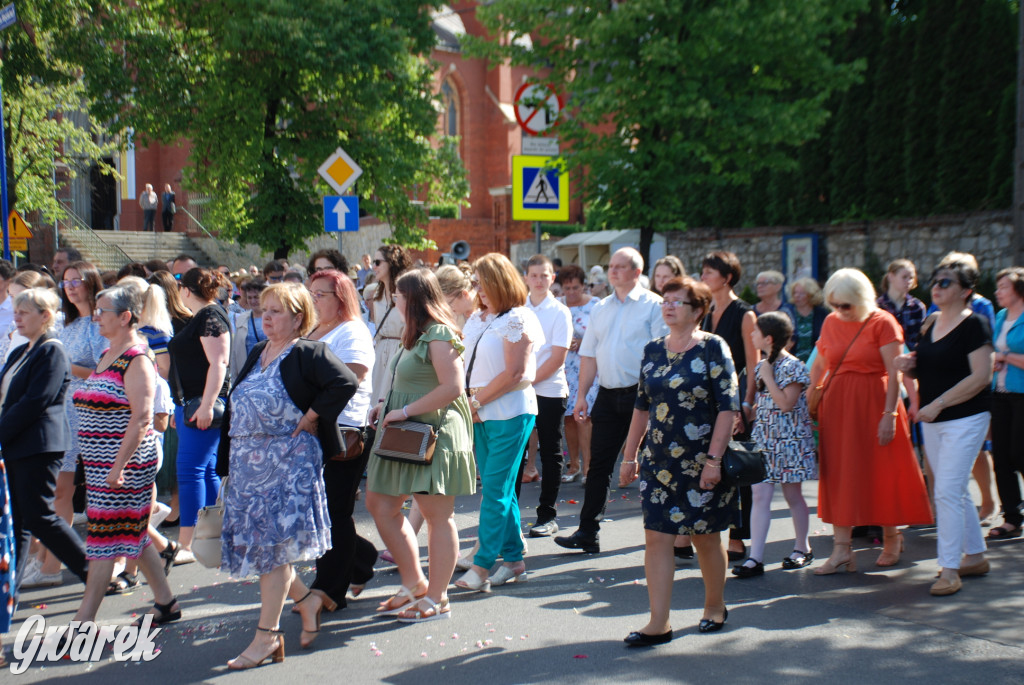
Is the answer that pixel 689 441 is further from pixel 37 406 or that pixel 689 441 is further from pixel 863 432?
pixel 37 406

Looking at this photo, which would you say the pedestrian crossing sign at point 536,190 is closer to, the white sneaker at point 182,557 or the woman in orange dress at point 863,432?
the woman in orange dress at point 863,432

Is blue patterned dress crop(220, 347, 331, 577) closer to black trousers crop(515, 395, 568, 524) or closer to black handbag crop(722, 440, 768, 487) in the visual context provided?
black handbag crop(722, 440, 768, 487)

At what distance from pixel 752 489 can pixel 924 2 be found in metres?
16.4

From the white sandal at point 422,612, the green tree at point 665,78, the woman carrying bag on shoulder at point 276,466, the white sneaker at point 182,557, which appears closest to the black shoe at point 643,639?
the white sandal at point 422,612

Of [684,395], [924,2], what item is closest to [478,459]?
[684,395]

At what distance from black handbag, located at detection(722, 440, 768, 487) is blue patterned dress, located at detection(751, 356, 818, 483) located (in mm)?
1559

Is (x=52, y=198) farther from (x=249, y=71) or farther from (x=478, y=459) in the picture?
(x=478, y=459)

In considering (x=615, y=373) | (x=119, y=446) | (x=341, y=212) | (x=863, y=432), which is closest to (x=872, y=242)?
(x=341, y=212)

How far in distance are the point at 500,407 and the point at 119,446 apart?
2.16 m

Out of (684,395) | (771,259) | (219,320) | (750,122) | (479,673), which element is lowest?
(479,673)

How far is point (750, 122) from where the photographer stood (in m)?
16.3

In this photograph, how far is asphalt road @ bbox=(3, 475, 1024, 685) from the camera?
4660 mm

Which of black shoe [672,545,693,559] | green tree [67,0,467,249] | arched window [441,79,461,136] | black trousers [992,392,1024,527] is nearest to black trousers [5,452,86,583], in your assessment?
black shoe [672,545,693,559]

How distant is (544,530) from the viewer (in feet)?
24.7
